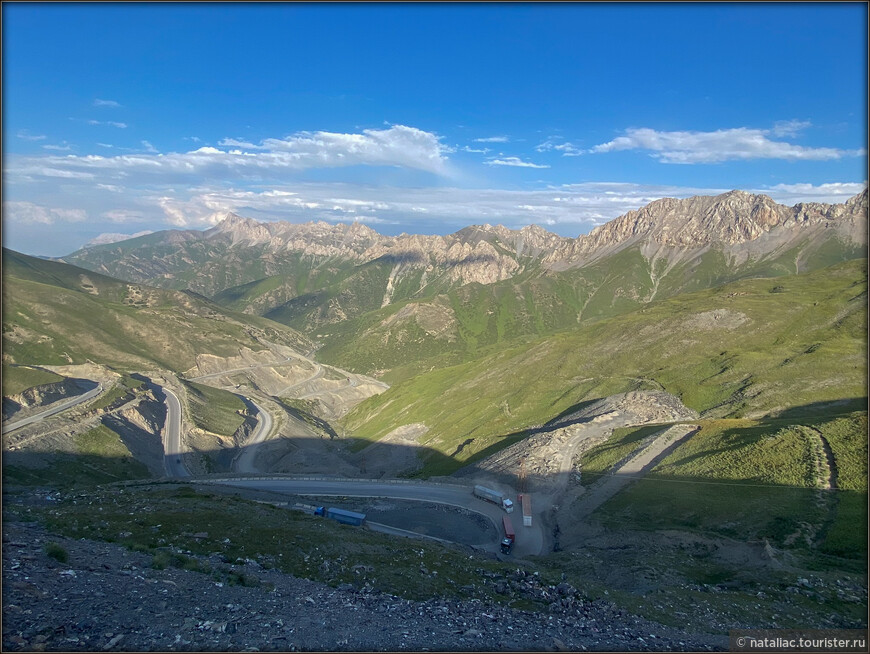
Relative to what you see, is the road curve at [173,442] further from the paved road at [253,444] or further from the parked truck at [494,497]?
the parked truck at [494,497]

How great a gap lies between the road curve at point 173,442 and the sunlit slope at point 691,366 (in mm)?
58850

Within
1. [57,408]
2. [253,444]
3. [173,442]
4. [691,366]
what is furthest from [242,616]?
[57,408]

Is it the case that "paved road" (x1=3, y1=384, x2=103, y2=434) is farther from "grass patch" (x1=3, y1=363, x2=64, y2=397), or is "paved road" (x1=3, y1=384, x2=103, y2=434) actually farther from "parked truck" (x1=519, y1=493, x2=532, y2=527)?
"parked truck" (x1=519, y1=493, x2=532, y2=527)

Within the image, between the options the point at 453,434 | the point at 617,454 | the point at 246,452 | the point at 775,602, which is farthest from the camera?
the point at 246,452

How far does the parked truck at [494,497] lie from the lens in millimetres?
65188

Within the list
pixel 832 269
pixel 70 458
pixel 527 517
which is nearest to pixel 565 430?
pixel 527 517

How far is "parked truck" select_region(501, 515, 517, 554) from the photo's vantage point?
5478 cm

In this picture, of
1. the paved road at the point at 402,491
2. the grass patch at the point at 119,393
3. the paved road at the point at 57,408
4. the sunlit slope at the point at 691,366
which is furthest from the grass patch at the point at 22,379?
the sunlit slope at the point at 691,366

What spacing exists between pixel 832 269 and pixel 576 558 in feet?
677

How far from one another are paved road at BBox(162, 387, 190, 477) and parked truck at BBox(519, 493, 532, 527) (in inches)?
3389

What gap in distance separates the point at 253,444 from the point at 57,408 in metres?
50.4

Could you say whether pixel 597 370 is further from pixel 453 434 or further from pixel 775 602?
pixel 775 602

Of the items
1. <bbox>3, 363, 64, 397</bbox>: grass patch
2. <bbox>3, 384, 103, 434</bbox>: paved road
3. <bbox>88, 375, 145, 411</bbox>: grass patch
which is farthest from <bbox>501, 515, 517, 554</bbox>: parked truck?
<bbox>3, 363, 64, 397</bbox>: grass patch

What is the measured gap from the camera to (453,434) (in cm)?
12431
